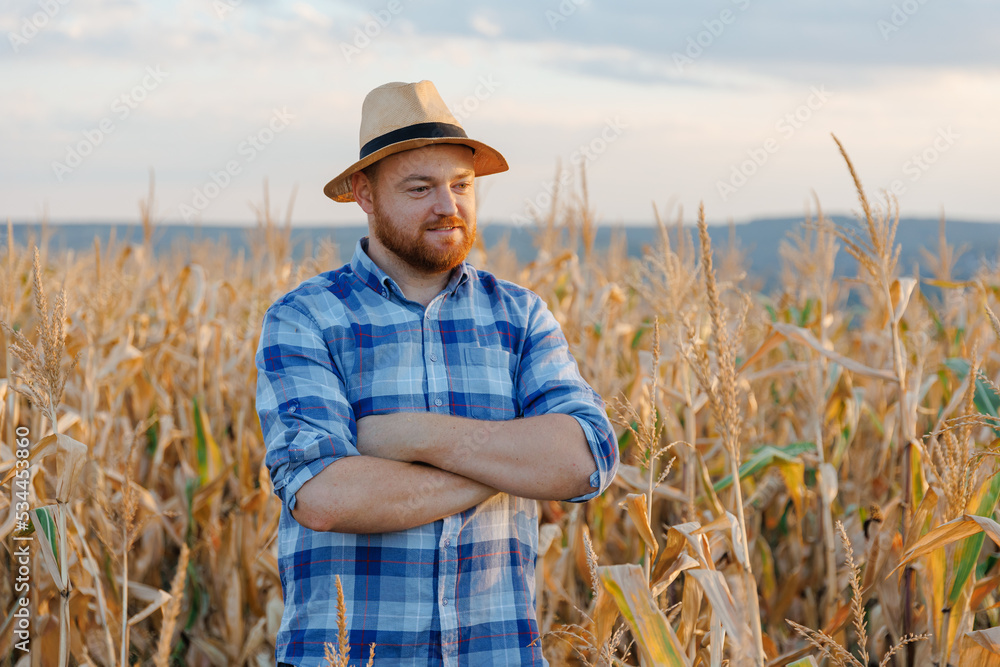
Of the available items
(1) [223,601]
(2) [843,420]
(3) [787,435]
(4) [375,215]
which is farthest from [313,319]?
(3) [787,435]

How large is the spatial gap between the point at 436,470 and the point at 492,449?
0.49 ft

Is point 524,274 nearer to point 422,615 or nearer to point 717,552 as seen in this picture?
point 717,552

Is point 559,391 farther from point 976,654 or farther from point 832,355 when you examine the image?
point 976,654

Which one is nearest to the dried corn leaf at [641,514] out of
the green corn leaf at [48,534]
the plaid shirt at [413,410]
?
the plaid shirt at [413,410]

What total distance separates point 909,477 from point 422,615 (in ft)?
5.44

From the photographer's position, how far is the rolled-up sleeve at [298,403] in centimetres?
190

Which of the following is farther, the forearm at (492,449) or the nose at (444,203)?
the nose at (444,203)

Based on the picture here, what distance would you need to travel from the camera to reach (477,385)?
2184 mm

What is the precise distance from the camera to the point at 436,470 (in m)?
1.96

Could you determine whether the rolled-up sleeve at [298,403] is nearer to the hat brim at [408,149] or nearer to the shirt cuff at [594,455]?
the hat brim at [408,149]

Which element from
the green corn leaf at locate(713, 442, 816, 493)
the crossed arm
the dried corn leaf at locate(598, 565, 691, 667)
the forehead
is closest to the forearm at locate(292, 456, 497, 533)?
the crossed arm

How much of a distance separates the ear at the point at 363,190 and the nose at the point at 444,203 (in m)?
0.27

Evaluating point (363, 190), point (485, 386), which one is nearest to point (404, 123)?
point (363, 190)

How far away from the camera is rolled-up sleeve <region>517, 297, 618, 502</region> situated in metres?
2.07
